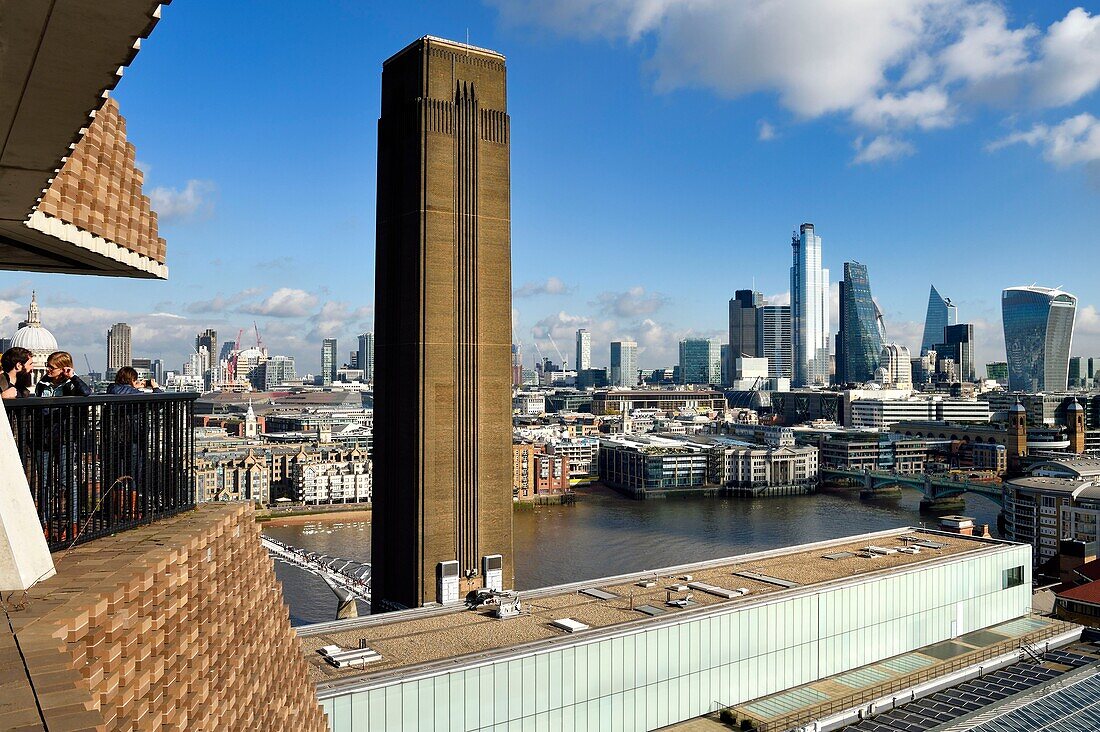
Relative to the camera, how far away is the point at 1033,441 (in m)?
50.3

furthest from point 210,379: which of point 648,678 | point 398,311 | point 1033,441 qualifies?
point 648,678

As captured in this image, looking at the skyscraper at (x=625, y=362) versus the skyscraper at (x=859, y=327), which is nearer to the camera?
the skyscraper at (x=859, y=327)

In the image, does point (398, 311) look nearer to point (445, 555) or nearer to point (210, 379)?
point (445, 555)

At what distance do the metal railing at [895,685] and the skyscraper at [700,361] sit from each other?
129 metres

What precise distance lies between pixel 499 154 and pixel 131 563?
1516 centimetres

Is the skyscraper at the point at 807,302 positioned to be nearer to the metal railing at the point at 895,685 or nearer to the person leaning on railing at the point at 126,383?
the metal railing at the point at 895,685

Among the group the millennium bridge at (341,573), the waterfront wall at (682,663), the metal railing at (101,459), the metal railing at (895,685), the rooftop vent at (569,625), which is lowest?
the millennium bridge at (341,573)

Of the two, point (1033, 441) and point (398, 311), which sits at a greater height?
point (398, 311)

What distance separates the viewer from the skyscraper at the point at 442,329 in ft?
53.3

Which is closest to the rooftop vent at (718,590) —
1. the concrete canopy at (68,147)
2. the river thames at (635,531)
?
the concrete canopy at (68,147)

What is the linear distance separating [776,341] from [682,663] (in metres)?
134

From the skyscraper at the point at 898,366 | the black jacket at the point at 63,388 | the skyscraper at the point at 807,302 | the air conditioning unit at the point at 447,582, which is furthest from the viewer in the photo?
the skyscraper at the point at 807,302

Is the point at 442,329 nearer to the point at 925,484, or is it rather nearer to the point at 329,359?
the point at 925,484

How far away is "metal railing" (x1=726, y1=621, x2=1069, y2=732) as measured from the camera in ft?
31.2
